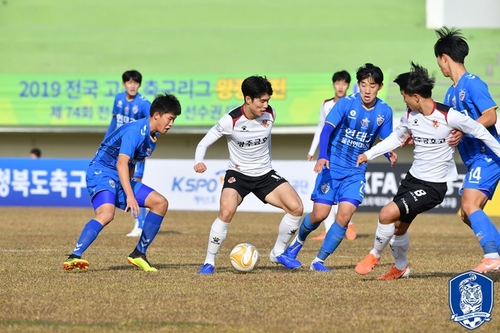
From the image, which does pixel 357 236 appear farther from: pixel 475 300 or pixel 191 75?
pixel 191 75

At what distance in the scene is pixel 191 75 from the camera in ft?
86.0

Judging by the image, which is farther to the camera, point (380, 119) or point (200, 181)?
point (200, 181)

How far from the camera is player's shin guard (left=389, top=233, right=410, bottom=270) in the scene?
8164 millimetres

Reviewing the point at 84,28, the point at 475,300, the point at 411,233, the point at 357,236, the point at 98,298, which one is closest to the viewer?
the point at 475,300

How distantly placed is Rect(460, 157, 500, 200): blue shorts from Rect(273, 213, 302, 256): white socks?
1.99 metres

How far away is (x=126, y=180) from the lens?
8.39 m

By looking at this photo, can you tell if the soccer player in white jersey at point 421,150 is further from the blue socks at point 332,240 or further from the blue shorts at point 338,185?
the blue shorts at point 338,185

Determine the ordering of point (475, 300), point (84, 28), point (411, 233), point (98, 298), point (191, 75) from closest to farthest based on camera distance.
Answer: point (475, 300), point (98, 298), point (411, 233), point (191, 75), point (84, 28)

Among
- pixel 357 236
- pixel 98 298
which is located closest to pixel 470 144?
pixel 98 298

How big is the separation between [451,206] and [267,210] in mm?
4238

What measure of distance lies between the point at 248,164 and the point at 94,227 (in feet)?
5.34

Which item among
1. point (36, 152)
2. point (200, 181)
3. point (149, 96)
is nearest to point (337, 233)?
point (200, 181)

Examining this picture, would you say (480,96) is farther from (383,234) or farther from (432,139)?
(383,234)

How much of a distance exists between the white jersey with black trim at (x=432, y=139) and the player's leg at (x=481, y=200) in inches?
9.2
